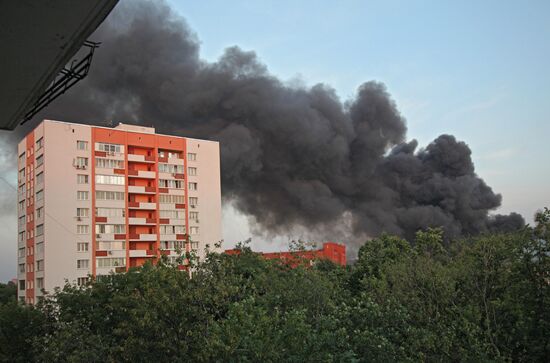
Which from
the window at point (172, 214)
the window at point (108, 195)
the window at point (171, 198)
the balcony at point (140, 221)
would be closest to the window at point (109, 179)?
the window at point (108, 195)

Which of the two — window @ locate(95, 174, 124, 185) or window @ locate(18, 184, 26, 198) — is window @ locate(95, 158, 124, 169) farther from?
window @ locate(18, 184, 26, 198)

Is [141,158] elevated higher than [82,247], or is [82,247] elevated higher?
[141,158]

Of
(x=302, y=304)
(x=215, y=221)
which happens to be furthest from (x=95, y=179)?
(x=302, y=304)

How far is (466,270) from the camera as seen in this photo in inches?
715

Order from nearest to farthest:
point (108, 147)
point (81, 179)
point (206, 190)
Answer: point (81, 179)
point (108, 147)
point (206, 190)

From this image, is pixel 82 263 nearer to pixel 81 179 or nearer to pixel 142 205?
pixel 81 179

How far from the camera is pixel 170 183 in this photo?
5412 centimetres

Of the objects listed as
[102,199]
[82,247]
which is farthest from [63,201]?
[82,247]

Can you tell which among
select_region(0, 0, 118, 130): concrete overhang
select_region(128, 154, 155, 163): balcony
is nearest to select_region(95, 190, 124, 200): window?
select_region(128, 154, 155, 163): balcony

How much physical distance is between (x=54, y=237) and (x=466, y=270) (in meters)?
38.1

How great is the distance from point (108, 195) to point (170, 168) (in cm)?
704

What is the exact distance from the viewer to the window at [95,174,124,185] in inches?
1949

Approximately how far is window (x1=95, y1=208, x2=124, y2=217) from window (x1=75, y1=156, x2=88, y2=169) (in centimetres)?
412

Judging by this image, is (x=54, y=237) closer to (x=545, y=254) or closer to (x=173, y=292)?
(x=173, y=292)
